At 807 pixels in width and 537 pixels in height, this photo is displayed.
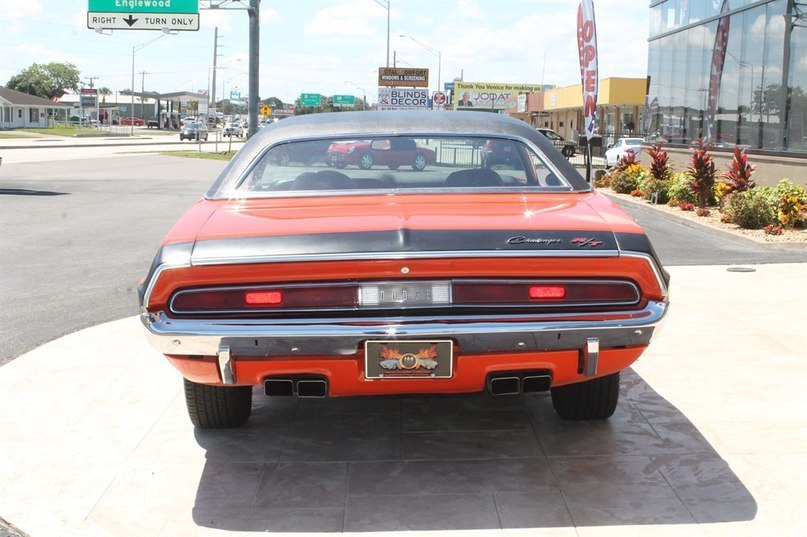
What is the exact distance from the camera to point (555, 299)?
3.79 meters

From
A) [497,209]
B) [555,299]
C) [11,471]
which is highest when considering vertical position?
[497,209]

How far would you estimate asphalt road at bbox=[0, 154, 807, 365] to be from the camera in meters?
7.66

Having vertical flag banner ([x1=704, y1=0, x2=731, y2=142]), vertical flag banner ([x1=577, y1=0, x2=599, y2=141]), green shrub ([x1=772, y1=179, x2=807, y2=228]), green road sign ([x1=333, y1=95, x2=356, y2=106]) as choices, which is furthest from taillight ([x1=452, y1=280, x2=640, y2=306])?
green road sign ([x1=333, y1=95, x2=356, y2=106])

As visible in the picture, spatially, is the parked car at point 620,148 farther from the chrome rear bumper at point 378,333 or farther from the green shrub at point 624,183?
the chrome rear bumper at point 378,333

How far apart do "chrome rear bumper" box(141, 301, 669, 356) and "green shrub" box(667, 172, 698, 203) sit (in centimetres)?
1376

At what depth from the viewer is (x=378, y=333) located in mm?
3631

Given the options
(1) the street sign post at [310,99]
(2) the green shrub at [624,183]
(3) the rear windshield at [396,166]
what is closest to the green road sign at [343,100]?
(1) the street sign post at [310,99]

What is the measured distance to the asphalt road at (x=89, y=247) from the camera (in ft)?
25.1

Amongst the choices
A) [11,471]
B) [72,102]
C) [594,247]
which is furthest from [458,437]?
[72,102]

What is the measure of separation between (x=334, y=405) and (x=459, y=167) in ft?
5.03

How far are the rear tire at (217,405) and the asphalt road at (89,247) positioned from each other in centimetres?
228

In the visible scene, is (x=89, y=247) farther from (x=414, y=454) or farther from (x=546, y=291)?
(x=546, y=291)

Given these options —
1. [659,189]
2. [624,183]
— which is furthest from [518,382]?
[624,183]

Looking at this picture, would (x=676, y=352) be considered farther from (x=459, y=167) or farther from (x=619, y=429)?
(x=459, y=167)
